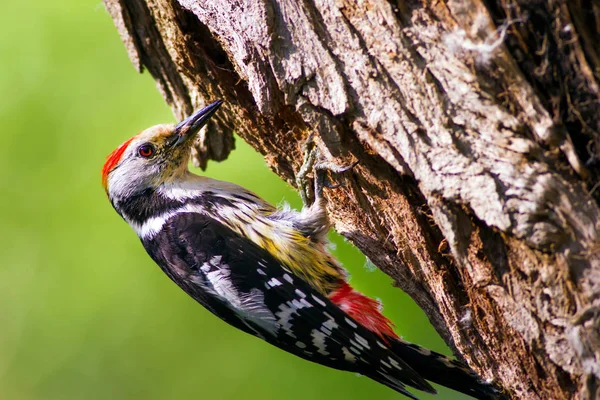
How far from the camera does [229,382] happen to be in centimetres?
507

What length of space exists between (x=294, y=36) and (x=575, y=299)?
1.49m

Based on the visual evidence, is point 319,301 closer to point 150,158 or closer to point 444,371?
point 444,371

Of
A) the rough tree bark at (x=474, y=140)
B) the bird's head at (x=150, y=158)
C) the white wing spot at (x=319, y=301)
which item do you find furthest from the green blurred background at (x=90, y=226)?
the rough tree bark at (x=474, y=140)

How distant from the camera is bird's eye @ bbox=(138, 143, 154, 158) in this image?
4133 millimetres

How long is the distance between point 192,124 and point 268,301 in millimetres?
1172

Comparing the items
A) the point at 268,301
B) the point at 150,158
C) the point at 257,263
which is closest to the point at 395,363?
the point at 268,301

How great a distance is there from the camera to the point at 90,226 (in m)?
4.58

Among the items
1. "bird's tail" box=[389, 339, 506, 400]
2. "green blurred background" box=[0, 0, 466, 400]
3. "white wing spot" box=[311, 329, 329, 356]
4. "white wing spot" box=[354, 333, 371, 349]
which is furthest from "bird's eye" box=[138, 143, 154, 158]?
"bird's tail" box=[389, 339, 506, 400]

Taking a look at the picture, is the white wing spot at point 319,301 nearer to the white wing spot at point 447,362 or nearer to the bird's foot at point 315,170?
the bird's foot at point 315,170

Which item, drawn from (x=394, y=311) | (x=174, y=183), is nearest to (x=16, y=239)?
(x=174, y=183)

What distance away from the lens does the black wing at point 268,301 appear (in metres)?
3.40

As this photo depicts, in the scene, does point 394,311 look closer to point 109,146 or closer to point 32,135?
point 109,146

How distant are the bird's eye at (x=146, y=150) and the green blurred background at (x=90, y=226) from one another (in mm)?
403

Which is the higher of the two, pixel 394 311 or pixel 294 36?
pixel 294 36
